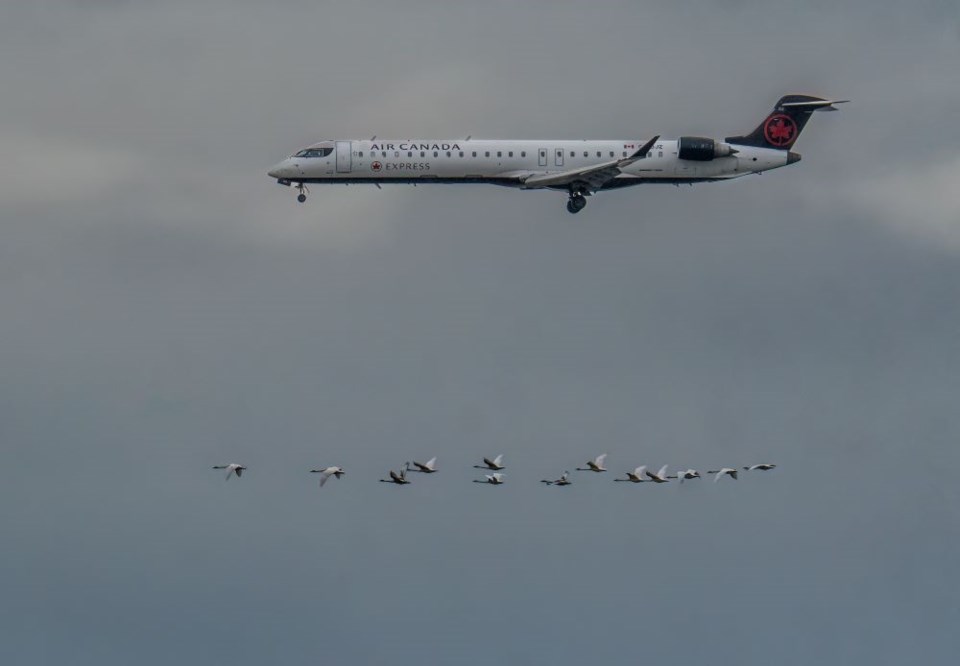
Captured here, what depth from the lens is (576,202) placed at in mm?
173750

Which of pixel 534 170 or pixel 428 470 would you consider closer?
pixel 428 470

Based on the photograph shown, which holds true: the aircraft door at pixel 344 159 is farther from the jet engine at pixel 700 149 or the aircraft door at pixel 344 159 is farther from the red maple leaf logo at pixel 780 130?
the red maple leaf logo at pixel 780 130

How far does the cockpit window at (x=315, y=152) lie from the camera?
176750 mm

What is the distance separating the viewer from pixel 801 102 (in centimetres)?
18575

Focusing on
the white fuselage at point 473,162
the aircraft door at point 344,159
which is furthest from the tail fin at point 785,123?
the aircraft door at point 344,159

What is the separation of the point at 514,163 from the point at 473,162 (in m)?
3.12

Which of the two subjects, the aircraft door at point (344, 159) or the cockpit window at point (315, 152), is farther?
the cockpit window at point (315, 152)

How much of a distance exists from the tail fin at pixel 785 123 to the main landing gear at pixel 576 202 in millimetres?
15658

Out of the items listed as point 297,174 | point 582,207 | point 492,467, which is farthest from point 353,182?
point 492,467

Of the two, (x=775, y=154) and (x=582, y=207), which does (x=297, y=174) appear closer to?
(x=582, y=207)

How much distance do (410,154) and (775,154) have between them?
29413 mm

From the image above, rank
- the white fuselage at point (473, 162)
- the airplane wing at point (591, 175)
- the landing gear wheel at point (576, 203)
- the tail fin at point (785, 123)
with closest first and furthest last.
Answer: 1. the airplane wing at point (591, 175)
2. the landing gear wheel at point (576, 203)
3. the white fuselage at point (473, 162)
4. the tail fin at point (785, 123)

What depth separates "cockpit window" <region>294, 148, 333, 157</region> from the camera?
176750 mm

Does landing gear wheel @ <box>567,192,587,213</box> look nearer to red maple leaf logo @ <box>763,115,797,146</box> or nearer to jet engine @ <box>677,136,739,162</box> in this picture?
jet engine @ <box>677,136,739,162</box>
